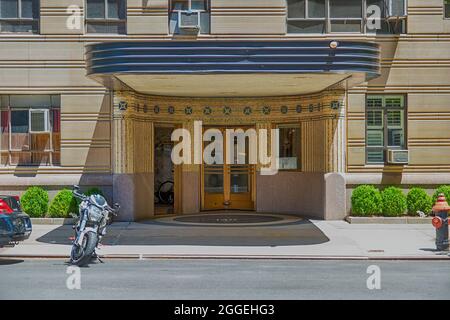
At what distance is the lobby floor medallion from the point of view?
2112 cm

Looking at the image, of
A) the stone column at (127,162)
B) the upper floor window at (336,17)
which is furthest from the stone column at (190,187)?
the upper floor window at (336,17)

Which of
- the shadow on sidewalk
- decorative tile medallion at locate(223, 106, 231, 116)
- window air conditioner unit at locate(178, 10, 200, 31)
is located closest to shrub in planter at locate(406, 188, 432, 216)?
the shadow on sidewalk

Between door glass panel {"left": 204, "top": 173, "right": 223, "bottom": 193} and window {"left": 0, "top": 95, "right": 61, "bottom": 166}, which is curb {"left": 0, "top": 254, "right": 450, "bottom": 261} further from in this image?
door glass panel {"left": 204, "top": 173, "right": 223, "bottom": 193}

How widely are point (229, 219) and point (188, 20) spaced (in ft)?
19.6

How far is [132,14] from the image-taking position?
21531 millimetres

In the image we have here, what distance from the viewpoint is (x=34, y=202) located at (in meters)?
21.2

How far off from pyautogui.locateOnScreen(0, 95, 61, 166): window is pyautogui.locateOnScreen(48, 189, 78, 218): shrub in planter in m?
1.31

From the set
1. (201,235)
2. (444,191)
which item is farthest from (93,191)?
(444,191)

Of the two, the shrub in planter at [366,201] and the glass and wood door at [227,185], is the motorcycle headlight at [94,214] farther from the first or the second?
the glass and wood door at [227,185]

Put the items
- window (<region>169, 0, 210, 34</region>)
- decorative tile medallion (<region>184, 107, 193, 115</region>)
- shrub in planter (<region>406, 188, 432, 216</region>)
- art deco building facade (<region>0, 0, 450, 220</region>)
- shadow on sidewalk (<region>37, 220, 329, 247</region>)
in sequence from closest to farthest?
shadow on sidewalk (<region>37, 220, 329, 247</region>), shrub in planter (<region>406, 188, 432, 216</region>), art deco building facade (<region>0, 0, 450, 220</region>), window (<region>169, 0, 210, 34</region>), decorative tile medallion (<region>184, 107, 193, 115</region>)

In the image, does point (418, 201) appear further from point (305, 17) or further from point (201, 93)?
point (201, 93)

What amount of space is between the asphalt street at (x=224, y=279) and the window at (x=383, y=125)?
7238 mm

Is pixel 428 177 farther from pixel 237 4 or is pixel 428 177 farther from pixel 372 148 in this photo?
pixel 237 4

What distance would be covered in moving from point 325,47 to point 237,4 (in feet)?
18.3
